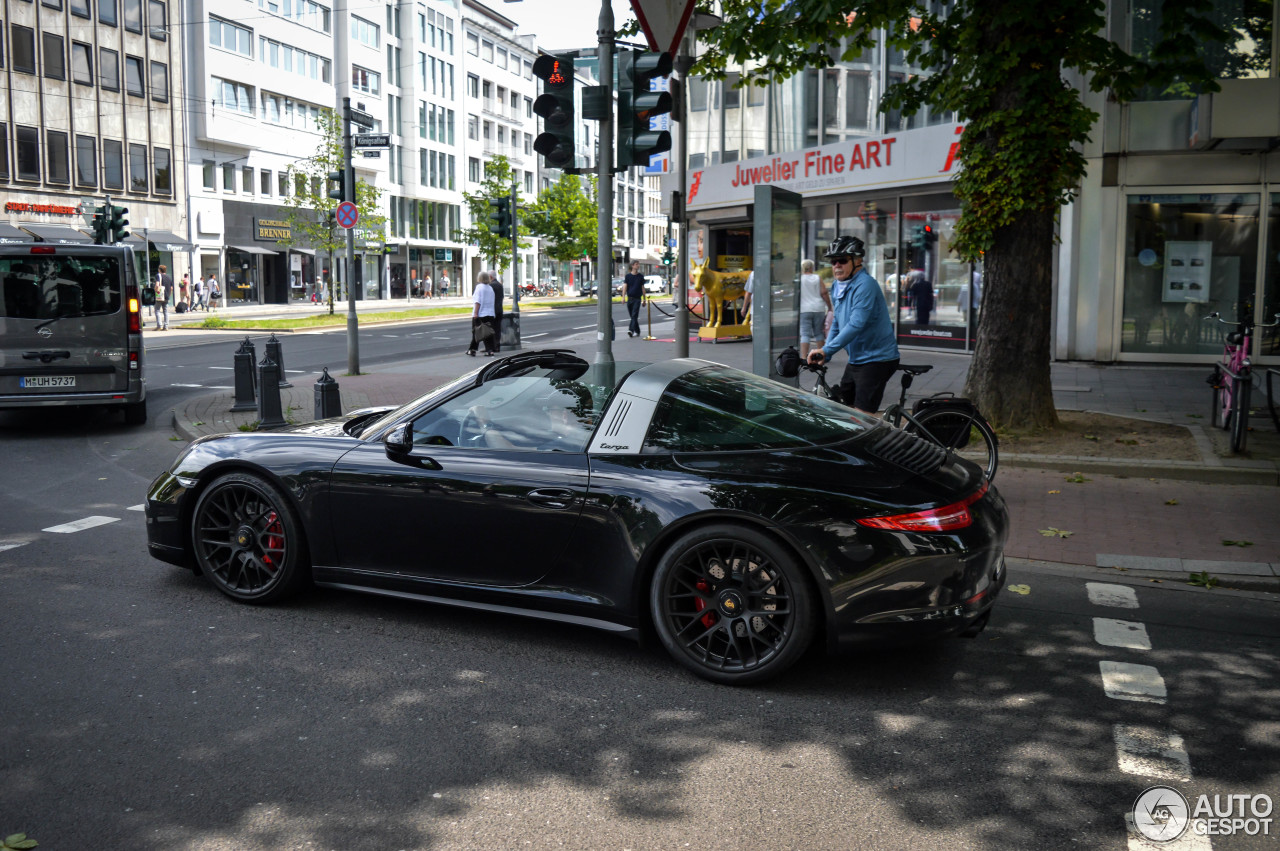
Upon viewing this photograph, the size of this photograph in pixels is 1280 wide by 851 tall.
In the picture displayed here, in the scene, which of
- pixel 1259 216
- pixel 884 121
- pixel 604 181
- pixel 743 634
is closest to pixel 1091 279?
pixel 1259 216

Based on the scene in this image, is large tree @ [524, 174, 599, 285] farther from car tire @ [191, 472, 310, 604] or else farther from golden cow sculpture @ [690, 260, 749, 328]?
car tire @ [191, 472, 310, 604]

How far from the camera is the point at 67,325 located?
11406 millimetres

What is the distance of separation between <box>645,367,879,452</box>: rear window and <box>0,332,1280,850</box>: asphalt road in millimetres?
920

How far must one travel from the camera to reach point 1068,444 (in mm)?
9508

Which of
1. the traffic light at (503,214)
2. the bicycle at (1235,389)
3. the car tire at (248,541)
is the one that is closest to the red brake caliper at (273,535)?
the car tire at (248,541)

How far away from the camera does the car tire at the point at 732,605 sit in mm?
4070

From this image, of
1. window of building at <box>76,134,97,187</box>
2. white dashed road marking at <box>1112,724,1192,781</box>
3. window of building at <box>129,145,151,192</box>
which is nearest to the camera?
white dashed road marking at <box>1112,724,1192,781</box>

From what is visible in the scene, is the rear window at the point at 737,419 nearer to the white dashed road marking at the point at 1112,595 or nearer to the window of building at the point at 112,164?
the white dashed road marking at the point at 1112,595

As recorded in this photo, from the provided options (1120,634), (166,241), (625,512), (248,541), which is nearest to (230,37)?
(166,241)

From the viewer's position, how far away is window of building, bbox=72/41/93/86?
45.7 m

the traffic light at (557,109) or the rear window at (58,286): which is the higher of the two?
the traffic light at (557,109)

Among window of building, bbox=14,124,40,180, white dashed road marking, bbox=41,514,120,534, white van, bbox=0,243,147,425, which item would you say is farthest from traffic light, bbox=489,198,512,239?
window of building, bbox=14,124,40,180

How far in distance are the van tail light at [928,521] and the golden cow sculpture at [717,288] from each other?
66.3ft

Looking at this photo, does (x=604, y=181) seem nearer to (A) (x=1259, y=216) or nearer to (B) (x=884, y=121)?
(A) (x=1259, y=216)
